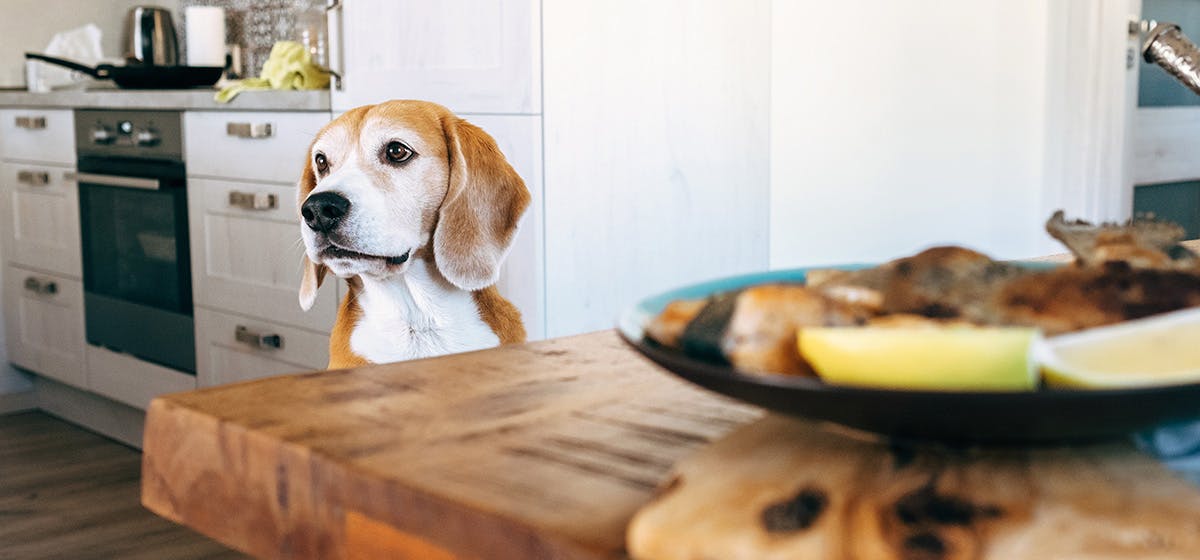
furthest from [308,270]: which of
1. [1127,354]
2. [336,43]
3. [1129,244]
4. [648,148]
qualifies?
[1127,354]

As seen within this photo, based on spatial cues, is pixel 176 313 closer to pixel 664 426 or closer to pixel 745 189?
pixel 745 189

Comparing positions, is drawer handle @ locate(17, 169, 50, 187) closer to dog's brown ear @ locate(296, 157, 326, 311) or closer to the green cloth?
the green cloth

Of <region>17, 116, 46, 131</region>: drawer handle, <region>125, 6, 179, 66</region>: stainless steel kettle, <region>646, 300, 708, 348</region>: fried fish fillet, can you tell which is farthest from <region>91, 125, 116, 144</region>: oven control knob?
<region>646, 300, 708, 348</region>: fried fish fillet

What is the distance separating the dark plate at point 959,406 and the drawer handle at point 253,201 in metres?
2.47

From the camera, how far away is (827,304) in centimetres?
55

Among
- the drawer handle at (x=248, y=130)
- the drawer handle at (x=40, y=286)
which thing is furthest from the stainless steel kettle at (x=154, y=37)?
the drawer handle at (x=248, y=130)

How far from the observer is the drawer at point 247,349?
112 inches

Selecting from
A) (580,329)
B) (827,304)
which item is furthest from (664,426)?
(580,329)

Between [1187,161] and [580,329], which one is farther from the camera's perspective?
[1187,161]

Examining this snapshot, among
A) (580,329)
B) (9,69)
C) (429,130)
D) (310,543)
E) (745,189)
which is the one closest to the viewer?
(310,543)

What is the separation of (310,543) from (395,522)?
0.08 meters

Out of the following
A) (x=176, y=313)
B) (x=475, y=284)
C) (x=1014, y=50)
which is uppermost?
(x=1014, y=50)

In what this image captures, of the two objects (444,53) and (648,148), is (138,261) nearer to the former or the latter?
(444,53)

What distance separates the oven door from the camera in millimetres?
3252
